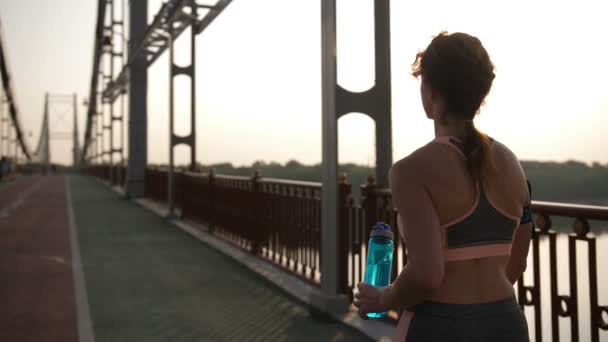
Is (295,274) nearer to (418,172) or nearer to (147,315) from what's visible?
(147,315)

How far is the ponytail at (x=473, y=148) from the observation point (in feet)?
4.42

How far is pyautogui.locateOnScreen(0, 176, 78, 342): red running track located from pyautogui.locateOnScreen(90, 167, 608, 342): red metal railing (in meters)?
2.46

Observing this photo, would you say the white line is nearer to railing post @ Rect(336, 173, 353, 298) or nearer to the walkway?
the walkway

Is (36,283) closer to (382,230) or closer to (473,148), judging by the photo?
(382,230)

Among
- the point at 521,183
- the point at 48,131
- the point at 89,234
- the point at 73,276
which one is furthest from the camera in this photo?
the point at 48,131

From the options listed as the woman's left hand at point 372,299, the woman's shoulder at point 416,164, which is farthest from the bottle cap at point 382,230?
the woman's shoulder at point 416,164

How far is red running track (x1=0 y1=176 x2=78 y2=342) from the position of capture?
494cm

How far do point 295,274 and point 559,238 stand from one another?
12.9ft

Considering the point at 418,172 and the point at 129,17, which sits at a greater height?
the point at 129,17

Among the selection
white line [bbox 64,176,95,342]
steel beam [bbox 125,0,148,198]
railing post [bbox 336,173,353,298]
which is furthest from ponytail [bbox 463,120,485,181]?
steel beam [bbox 125,0,148,198]

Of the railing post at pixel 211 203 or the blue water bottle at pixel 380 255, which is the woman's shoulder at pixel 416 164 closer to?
the blue water bottle at pixel 380 255

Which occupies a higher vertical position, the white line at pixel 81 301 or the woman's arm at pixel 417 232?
the woman's arm at pixel 417 232

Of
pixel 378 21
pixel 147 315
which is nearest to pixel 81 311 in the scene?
pixel 147 315

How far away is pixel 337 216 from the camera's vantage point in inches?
206
